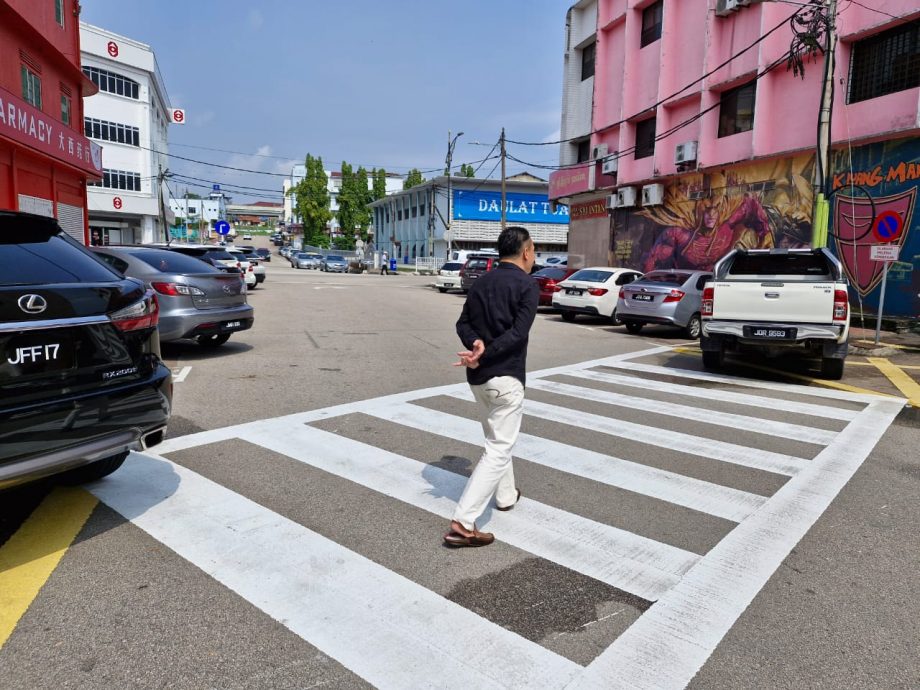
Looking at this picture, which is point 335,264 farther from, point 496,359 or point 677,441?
point 496,359

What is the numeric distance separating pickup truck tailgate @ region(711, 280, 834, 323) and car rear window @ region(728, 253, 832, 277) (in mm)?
813

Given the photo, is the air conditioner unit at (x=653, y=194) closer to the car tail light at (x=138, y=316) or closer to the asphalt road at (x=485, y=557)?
the asphalt road at (x=485, y=557)

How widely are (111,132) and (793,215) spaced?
154ft

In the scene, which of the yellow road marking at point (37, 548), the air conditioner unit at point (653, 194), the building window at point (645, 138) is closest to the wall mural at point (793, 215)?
the air conditioner unit at point (653, 194)

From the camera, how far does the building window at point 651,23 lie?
24672mm

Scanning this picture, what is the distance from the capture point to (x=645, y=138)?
26.1 meters

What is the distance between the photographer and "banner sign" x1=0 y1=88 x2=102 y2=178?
12.8m

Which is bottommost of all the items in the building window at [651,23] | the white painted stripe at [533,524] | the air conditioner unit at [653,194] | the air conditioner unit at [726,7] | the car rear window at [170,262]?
the white painted stripe at [533,524]

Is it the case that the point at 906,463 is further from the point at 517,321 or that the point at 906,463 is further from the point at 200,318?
the point at 200,318

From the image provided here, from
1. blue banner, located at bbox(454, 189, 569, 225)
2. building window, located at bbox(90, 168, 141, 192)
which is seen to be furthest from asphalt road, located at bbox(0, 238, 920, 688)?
blue banner, located at bbox(454, 189, 569, 225)

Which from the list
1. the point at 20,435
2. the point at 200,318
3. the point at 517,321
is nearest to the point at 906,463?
the point at 517,321

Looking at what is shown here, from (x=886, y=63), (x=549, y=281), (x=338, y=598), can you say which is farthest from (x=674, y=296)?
(x=338, y=598)

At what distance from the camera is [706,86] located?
21.7 m

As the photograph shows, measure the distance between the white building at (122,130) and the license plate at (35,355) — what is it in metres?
49.1
